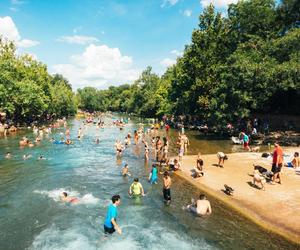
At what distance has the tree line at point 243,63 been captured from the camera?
1625 inches

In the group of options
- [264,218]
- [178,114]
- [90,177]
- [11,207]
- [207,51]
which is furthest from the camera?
[178,114]

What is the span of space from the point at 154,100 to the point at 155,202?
286ft

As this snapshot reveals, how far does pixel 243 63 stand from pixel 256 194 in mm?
27039

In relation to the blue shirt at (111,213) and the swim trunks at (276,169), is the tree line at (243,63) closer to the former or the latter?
the swim trunks at (276,169)

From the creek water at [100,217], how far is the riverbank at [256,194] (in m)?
0.70

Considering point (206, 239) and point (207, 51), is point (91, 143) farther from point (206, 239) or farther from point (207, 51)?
point (206, 239)

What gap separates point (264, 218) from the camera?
53.4 feet

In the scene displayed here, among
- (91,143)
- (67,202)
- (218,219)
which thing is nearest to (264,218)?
(218,219)

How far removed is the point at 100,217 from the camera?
17.6 meters

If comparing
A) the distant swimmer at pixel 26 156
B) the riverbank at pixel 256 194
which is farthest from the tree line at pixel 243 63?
the distant swimmer at pixel 26 156

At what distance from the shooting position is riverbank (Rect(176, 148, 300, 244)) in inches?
615

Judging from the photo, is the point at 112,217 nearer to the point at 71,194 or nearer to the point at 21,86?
the point at 71,194

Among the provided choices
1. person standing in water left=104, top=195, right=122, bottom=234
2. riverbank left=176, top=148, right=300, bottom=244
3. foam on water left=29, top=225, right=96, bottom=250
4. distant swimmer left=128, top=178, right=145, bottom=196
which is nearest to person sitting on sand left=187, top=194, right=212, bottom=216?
riverbank left=176, top=148, right=300, bottom=244

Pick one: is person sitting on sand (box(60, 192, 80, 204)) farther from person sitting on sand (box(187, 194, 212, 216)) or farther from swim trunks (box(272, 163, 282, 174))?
swim trunks (box(272, 163, 282, 174))
